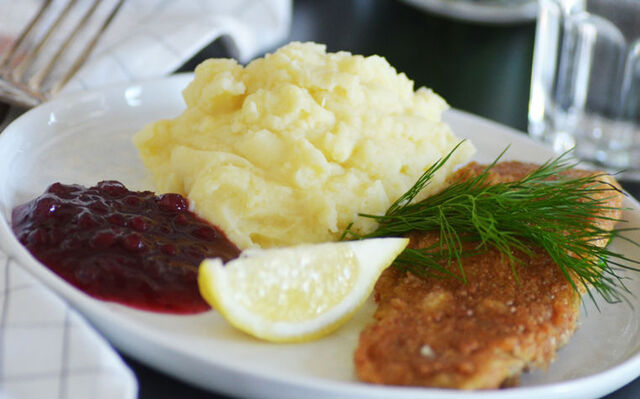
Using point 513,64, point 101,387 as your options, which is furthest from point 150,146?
point 513,64

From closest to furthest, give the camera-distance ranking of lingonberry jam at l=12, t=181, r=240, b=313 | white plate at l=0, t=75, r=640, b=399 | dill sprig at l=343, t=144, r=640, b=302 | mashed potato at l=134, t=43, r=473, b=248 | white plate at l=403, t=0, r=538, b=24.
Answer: white plate at l=0, t=75, r=640, b=399, lingonberry jam at l=12, t=181, r=240, b=313, dill sprig at l=343, t=144, r=640, b=302, mashed potato at l=134, t=43, r=473, b=248, white plate at l=403, t=0, r=538, b=24

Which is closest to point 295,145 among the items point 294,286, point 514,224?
point 294,286

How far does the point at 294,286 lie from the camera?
299cm

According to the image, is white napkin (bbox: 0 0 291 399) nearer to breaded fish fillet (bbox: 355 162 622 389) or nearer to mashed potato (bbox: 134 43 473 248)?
breaded fish fillet (bbox: 355 162 622 389)

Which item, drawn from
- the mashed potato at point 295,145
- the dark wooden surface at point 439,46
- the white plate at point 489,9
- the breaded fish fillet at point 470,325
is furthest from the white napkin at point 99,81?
the white plate at point 489,9

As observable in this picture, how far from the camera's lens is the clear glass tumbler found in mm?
5797

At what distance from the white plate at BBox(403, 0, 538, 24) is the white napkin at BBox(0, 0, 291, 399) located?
2.01 metres

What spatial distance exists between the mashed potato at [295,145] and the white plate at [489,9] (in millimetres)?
4255

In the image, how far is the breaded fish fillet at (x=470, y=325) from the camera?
273 centimetres

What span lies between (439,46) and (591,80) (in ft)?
6.93

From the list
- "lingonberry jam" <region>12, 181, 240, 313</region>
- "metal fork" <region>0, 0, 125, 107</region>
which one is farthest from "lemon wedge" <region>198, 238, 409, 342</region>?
"metal fork" <region>0, 0, 125, 107</region>

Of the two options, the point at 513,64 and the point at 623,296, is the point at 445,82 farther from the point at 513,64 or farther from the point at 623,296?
the point at 623,296

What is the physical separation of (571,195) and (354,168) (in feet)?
3.56

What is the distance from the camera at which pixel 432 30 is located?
812cm
